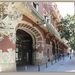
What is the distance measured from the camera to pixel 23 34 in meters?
18.6

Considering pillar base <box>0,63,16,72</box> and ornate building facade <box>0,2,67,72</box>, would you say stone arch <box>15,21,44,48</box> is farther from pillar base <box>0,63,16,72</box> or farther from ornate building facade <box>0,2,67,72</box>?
pillar base <box>0,63,16,72</box>

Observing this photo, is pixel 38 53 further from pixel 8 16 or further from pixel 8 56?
pixel 8 16

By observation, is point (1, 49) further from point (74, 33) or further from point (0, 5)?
point (74, 33)

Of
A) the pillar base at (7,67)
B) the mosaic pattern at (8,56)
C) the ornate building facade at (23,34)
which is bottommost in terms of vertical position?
the pillar base at (7,67)

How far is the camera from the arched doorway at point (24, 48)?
18.3 m

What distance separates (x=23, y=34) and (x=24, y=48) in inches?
69.4

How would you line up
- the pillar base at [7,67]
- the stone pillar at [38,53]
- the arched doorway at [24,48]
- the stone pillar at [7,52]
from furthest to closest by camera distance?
the stone pillar at [38,53] < the arched doorway at [24,48] < the stone pillar at [7,52] < the pillar base at [7,67]

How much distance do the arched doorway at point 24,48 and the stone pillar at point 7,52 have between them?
17.6 feet

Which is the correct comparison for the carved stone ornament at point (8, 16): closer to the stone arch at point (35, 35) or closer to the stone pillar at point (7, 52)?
the stone pillar at point (7, 52)

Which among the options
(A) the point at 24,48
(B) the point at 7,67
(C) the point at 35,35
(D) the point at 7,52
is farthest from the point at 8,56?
(A) the point at 24,48

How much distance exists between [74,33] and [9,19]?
6646 millimetres

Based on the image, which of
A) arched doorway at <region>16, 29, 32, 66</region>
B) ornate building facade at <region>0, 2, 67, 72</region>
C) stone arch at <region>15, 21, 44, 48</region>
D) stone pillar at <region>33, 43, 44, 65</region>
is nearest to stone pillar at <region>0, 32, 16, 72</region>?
ornate building facade at <region>0, 2, 67, 72</region>

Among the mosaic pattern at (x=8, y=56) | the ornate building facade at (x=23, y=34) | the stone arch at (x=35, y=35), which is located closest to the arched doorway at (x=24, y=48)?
the ornate building facade at (x=23, y=34)

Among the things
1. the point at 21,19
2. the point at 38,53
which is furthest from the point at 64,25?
the point at 21,19
